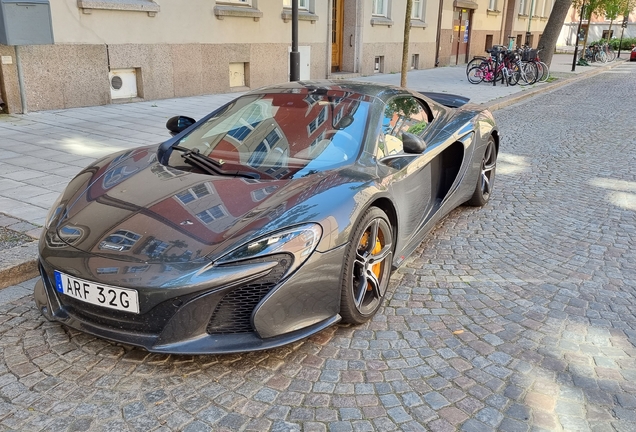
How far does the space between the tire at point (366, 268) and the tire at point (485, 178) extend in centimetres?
226

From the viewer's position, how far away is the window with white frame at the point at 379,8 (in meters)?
18.6

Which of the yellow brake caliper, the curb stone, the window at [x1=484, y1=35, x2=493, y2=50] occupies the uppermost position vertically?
the window at [x1=484, y1=35, x2=493, y2=50]

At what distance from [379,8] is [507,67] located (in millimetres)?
4755

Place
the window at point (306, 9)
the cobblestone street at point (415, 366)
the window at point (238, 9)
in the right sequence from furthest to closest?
the window at point (306, 9) → the window at point (238, 9) → the cobblestone street at point (415, 366)

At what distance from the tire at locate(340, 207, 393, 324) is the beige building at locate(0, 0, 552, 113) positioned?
7.72 metres

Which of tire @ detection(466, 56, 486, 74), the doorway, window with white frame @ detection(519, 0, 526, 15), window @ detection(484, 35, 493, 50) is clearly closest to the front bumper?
tire @ detection(466, 56, 486, 74)

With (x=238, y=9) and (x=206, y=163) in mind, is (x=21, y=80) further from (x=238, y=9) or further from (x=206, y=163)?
(x=206, y=163)

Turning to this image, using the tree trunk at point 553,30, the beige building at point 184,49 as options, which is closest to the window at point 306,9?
the beige building at point 184,49

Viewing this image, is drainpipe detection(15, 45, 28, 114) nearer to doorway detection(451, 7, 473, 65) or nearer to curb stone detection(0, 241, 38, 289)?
curb stone detection(0, 241, 38, 289)

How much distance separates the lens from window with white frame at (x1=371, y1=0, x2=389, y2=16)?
18.6 meters

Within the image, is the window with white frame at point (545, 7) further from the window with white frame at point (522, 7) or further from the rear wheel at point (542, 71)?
the rear wheel at point (542, 71)

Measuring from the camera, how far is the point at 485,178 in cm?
563

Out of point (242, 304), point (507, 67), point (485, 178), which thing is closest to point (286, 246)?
point (242, 304)

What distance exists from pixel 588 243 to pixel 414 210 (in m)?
1.81
